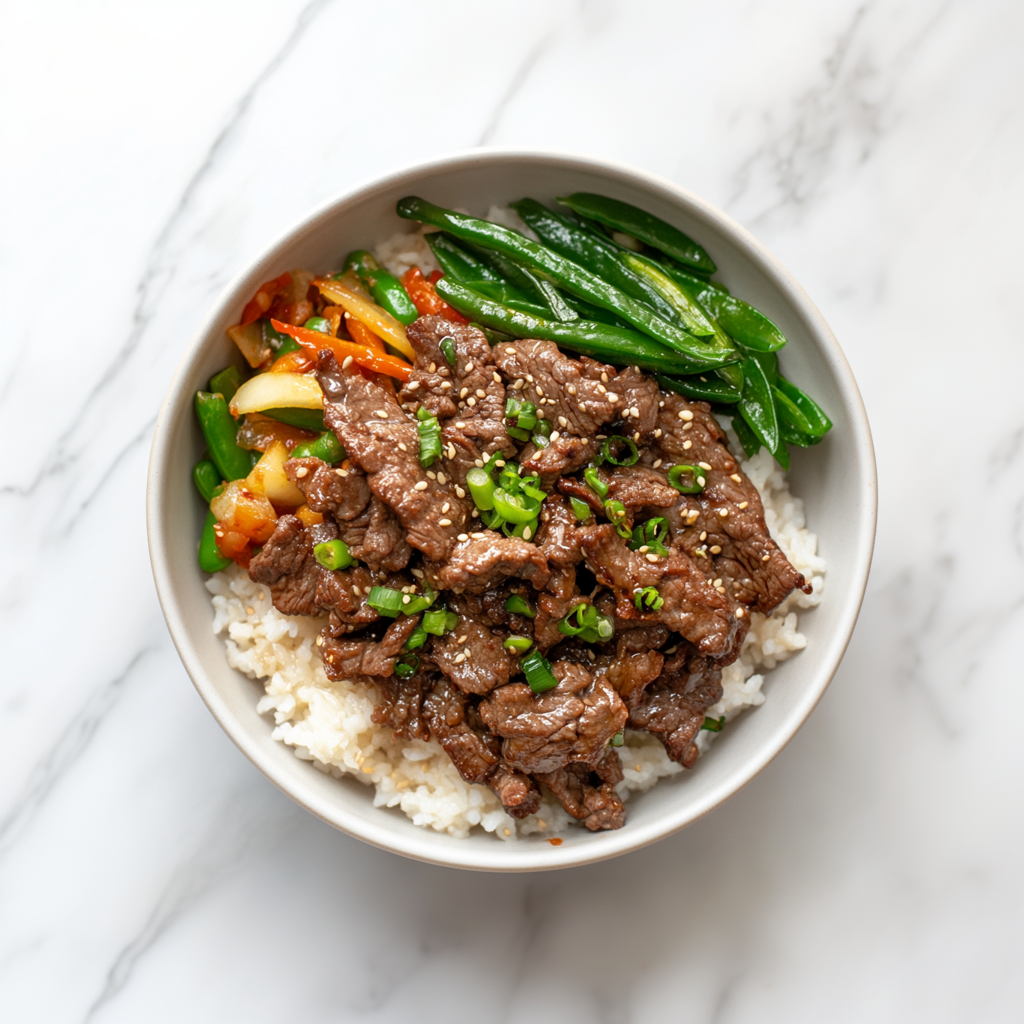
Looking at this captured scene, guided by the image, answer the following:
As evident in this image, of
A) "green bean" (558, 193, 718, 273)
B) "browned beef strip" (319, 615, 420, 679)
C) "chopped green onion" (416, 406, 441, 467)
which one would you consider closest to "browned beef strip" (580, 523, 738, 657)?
"chopped green onion" (416, 406, 441, 467)

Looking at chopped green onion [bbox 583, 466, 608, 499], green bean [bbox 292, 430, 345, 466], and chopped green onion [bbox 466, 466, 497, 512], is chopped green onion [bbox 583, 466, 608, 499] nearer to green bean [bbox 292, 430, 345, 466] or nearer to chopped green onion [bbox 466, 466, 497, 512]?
chopped green onion [bbox 466, 466, 497, 512]

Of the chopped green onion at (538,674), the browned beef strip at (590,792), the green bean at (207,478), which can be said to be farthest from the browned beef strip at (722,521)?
the green bean at (207,478)

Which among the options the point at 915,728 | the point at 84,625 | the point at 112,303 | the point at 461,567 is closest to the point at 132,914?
the point at 84,625

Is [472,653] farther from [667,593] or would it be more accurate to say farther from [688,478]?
[688,478]

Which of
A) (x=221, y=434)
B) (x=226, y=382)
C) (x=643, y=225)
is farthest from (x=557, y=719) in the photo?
(x=643, y=225)

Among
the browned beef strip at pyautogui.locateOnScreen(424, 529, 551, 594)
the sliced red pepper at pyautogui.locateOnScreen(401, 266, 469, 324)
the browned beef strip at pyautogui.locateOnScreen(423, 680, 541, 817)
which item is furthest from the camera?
the sliced red pepper at pyautogui.locateOnScreen(401, 266, 469, 324)

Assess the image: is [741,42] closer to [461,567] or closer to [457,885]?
[461,567]
